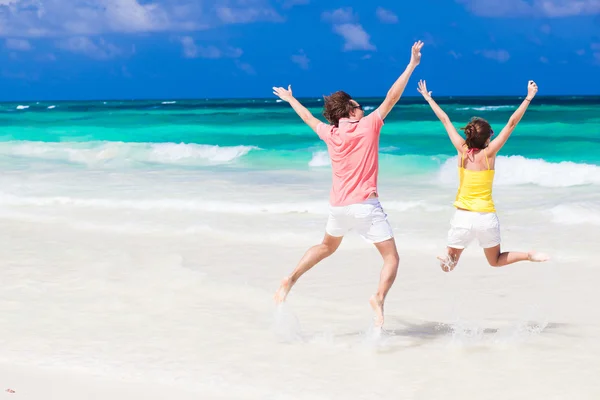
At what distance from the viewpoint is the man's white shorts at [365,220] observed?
4812mm

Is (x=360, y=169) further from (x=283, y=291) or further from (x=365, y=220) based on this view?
(x=283, y=291)

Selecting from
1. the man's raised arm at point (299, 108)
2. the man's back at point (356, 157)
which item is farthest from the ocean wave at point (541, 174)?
the man's back at point (356, 157)

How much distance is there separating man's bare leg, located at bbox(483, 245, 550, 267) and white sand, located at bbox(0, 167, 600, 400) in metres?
0.46

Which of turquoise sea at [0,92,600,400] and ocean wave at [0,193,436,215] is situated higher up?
ocean wave at [0,193,436,215]

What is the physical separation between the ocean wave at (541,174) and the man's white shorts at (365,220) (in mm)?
9882

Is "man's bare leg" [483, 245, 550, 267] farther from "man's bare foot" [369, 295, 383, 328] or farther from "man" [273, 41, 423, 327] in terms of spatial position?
"man's bare foot" [369, 295, 383, 328]

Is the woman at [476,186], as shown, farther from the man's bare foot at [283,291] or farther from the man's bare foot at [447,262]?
the man's bare foot at [283,291]

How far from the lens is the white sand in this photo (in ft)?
14.3

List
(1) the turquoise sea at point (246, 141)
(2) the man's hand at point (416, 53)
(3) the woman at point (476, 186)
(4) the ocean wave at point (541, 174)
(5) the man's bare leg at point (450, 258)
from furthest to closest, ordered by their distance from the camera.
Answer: (1) the turquoise sea at point (246, 141), (4) the ocean wave at point (541, 174), (5) the man's bare leg at point (450, 258), (3) the woman at point (476, 186), (2) the man's hand at point (416, 53)

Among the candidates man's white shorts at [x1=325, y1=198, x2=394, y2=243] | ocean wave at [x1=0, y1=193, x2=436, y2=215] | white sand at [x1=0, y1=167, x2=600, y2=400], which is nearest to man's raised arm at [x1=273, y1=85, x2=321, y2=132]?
man's white shorts at [x1=325, y1=198, x2=394, y2=243]

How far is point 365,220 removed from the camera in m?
4.83

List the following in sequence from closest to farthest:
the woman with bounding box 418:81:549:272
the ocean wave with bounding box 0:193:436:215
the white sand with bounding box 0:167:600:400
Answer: the white sand with bounding box 0:167:600:400 < the woman with bounding box 418:81:549:272 < the ocean wave with bounding box 0:193:436:215

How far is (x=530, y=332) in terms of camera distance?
5203 mm

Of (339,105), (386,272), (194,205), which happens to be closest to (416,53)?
(339,105)
